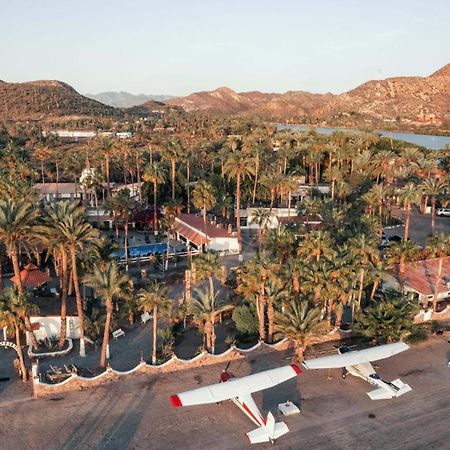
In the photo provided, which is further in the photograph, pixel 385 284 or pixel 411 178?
pixel 411 178

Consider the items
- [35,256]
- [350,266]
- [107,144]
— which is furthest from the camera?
[107,144]

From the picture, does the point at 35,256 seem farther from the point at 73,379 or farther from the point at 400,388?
the point at 400,388

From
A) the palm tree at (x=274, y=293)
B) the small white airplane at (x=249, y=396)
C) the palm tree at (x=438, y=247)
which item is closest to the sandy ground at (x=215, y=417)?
the small white airplane at (x=249, y=396)

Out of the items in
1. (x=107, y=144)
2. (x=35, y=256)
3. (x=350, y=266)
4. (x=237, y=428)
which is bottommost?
(x=237, y=428)

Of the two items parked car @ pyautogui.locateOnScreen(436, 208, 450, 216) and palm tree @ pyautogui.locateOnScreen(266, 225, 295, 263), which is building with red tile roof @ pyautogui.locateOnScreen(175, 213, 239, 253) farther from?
parked car @ pyautogui.locateOnScreen(436, 208, 450, 216)

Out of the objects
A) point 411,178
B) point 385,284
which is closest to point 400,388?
point 385,284

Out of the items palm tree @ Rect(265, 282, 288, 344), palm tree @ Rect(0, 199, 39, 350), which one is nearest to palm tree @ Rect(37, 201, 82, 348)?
palm tree @ Rect(0, 199, 39, 350)
